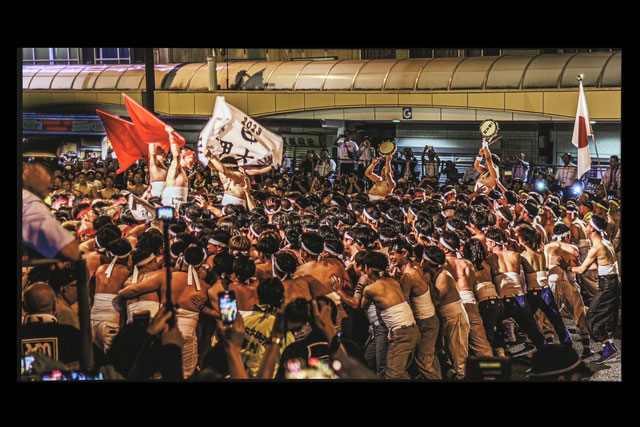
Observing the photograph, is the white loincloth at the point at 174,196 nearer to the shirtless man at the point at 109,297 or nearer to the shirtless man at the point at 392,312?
the shirtless man at the point at 109,297

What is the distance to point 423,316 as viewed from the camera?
815 cm

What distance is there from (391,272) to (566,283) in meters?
2.14

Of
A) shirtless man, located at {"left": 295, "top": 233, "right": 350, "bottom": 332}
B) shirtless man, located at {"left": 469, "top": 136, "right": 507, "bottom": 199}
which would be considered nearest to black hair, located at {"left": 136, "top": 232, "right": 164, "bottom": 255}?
shirtless man, located at {"left": 295, "top": 233, "right": 350, "bottom": 332}

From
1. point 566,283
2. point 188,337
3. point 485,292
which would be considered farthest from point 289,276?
point 566,283

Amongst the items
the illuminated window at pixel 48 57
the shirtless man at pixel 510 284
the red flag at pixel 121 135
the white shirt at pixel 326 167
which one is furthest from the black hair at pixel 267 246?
the illuminated window at pixel 48 57

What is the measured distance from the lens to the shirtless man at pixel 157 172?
1020 cm

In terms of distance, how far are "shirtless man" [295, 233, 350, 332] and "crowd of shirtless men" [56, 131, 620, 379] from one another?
0.01 m

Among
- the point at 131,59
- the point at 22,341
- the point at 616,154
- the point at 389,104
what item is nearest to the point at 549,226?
the point at 616,154

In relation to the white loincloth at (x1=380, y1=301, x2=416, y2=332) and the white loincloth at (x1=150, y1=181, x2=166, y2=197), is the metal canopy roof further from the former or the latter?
the white loincloth at (x1=380, y1=301, x2=416, y2=332)

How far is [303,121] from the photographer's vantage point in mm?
11688

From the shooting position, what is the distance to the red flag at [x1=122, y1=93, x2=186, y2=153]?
950 cm

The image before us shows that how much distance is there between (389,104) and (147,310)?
5.35 m

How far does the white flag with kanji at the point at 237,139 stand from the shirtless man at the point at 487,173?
250 centimetres

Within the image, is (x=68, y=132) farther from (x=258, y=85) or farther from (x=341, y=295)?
(x=341, y=295)
